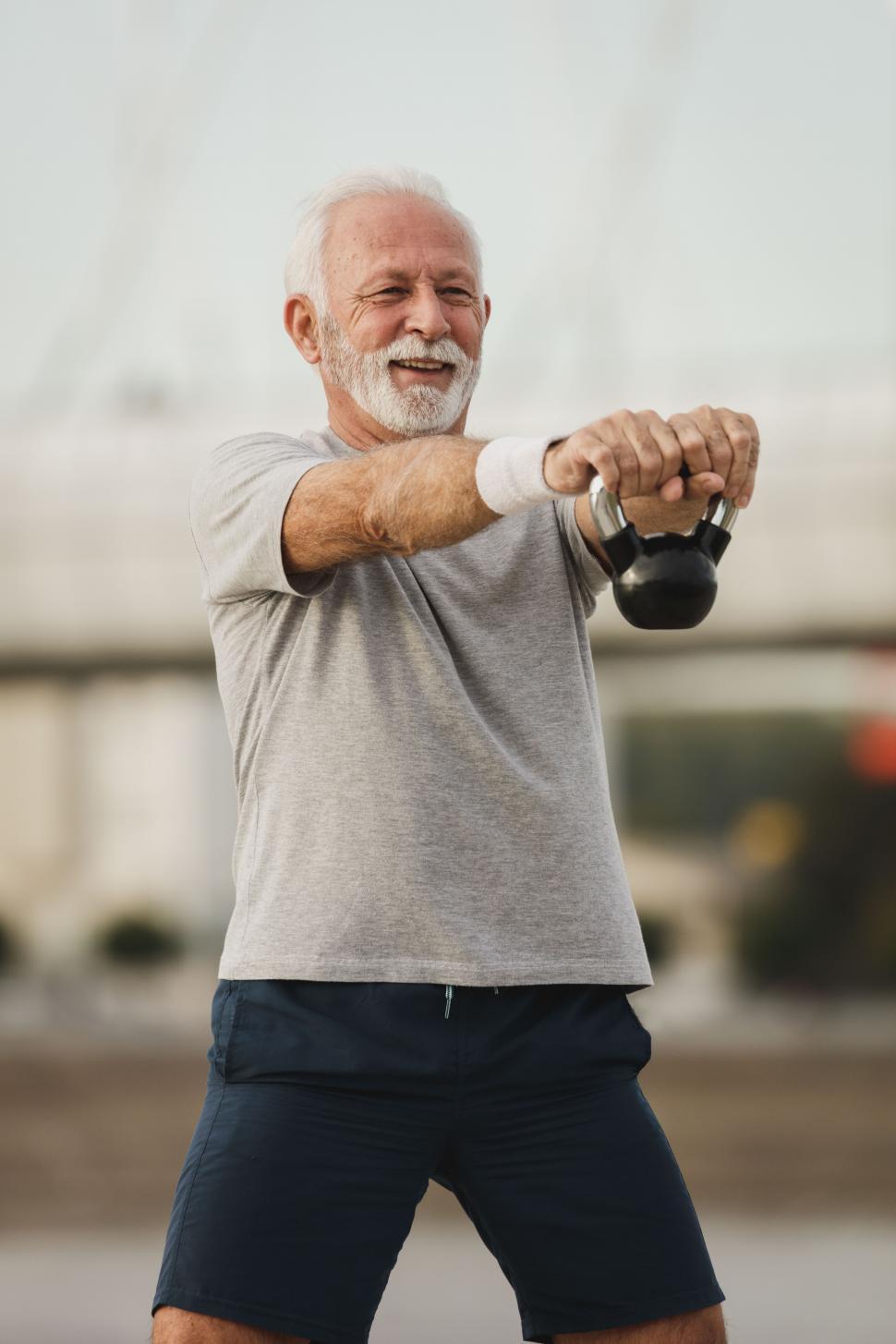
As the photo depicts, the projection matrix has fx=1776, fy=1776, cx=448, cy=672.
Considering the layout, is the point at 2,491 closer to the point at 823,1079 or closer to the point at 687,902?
Result: the point at 687,902

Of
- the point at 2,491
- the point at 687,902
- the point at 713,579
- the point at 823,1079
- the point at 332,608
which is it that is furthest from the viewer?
the point at 2,491

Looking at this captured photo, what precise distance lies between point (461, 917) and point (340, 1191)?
0.32m

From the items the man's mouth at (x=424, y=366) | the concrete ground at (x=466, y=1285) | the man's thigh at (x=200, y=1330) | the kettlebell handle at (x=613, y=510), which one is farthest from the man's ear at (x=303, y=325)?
the concrete ground at (x=466, y=1285)

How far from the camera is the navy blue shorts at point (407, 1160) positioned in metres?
1.87

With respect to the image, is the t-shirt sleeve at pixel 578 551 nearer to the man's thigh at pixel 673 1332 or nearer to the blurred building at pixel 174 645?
the man's thigh at pixel 673 1332

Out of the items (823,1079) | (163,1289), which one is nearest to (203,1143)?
(163,1289)

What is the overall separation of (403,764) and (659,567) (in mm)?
432

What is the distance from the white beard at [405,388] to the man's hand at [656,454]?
1.52 ft

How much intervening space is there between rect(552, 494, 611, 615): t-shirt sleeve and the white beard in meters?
0.17

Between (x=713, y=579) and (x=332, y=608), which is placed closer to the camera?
(x=713, y=579)

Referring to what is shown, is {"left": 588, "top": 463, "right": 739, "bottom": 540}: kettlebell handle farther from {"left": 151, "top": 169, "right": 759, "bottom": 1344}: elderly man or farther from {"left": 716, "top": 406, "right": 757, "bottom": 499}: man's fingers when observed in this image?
{"left": 151, "top": 169, "right": 759, "bottom": 1344}: elderly man

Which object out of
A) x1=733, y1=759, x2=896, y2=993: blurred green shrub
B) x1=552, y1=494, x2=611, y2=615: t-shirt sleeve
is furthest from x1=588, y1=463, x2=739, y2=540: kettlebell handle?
x1=733, y1=759, x2=896, y2=993: blurred green shrub

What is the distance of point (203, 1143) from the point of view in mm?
1912

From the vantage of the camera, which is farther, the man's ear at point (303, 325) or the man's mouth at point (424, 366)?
the man's ear at point (303, 325)
